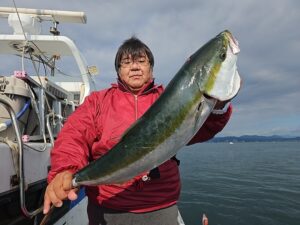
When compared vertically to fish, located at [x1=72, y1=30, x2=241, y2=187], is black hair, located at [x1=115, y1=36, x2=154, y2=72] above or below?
above

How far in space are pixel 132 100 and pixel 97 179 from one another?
3.59ft

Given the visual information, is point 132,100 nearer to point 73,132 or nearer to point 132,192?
point 73,132

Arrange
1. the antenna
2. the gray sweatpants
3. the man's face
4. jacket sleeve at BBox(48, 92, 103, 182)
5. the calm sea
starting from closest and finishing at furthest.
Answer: jacket sleeve at BBox(48, 92, 103, 182) < the gray sweatpants < the man's face < the antenna < the calm sea

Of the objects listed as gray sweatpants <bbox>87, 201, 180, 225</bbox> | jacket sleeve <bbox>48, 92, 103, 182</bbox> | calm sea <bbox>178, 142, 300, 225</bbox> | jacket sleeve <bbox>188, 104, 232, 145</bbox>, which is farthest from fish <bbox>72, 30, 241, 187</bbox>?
calm sea <bbox>178, 142, 300, 225</bbox>

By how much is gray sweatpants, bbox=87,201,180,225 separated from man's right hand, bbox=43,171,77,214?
83 centimetres

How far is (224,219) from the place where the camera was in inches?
528

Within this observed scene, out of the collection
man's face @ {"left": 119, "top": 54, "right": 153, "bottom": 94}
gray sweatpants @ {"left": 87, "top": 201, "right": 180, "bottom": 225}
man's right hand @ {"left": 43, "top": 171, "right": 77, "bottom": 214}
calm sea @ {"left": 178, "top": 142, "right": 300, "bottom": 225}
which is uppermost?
man's face @ {"left": 119, "top": 54, "right": 153, "bottom": 94}

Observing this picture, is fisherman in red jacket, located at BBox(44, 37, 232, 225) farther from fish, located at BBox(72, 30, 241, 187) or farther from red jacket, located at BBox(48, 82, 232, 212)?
fish, located at BBox(72, 30, 241, 187)

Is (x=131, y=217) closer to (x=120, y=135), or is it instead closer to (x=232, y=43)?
(x=120, y=135)

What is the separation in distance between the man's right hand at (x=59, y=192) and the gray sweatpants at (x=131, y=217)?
2.72 feet

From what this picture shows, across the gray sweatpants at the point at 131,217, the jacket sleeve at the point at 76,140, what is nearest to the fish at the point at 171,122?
the jacket sleeve at the point at 76,140

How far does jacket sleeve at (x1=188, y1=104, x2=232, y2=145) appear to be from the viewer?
295cm

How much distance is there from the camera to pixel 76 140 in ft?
9.62

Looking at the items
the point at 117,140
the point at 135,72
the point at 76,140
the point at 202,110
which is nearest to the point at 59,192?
the point at 76,140
